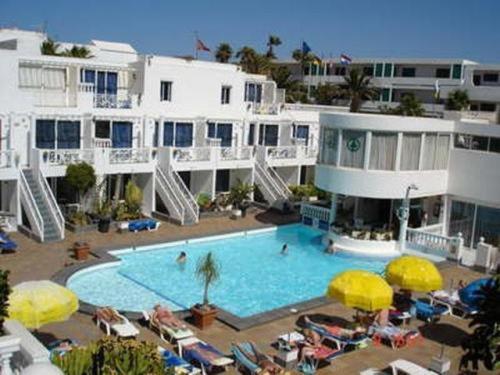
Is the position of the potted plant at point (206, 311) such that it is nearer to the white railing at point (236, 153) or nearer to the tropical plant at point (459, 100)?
the white railing at point (236, 153)

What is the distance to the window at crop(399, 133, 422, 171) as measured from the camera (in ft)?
94.3

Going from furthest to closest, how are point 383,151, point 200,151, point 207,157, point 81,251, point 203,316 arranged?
point 207,157 → point 200,151 → point 383,151 → point 81,251 → point 203,316

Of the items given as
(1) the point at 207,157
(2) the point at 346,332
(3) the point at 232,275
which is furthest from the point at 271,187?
(2) the point at 346,332

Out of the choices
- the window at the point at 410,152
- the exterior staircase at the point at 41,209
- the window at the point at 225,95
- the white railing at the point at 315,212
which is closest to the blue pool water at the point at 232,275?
the white railing at the point at 315,212

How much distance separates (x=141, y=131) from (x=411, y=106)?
40.4 metres

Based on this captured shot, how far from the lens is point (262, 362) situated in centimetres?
1441

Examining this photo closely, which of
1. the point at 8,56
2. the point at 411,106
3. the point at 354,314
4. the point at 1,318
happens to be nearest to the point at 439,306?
the point at 354,314

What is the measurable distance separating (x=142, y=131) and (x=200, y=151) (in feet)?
11.6

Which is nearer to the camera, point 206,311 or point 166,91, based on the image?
point 206,311

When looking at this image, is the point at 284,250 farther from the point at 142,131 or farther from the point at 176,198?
the point at 142,131

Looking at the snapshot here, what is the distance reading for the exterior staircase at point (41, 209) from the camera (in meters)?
25.9

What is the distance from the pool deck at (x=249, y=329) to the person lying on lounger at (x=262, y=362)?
1.87ft

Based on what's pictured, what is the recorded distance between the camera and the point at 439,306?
20656mm

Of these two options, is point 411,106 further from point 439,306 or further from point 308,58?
point 439,306
